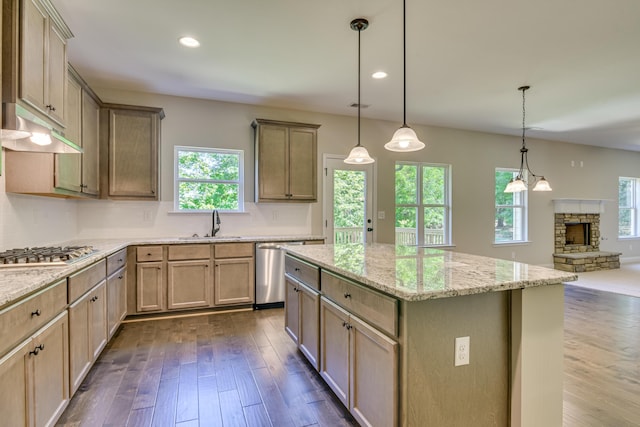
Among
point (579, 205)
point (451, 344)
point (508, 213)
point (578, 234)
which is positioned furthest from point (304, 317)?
point (578, 234)

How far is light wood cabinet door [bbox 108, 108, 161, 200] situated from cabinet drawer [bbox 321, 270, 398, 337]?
2.77m

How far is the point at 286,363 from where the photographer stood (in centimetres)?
267

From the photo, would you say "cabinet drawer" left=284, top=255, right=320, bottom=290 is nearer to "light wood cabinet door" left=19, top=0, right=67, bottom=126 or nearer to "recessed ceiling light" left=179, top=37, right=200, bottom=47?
"light wood cabinet door" left=19, top=0, right=67, bottom=126

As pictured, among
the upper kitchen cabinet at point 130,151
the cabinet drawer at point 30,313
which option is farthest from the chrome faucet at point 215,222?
the cabinet drawer at point 30,313

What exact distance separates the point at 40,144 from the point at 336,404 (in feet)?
8.21

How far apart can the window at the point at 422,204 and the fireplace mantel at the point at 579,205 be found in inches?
113

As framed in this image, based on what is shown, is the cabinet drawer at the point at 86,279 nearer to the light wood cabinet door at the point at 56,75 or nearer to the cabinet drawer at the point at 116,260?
the cabinet drawer at the point at 116,260

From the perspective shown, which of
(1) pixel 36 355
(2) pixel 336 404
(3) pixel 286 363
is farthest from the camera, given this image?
(3) pixel 286 363

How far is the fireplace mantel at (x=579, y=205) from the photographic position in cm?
714

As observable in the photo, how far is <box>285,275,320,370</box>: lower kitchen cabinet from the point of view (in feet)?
7.79

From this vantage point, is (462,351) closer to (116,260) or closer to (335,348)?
(335,348)

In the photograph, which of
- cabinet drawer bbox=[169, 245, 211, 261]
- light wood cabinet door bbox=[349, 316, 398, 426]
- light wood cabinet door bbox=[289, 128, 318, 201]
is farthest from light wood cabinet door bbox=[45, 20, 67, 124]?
light wood cabinet door bbox=[289, 128, 318, 201]

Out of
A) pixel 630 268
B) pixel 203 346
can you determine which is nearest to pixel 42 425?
pixel 203 346

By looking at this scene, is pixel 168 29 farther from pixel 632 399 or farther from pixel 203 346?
pixel 632 399
